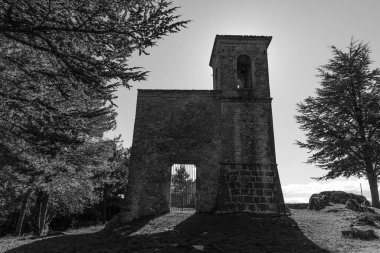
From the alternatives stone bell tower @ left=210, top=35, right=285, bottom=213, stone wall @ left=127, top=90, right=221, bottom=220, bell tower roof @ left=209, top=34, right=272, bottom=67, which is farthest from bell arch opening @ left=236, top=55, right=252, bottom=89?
stone wall @ left=127, top=90, right=221, bottom=220

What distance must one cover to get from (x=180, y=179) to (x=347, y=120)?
12.0 meters

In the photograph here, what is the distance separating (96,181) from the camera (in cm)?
1938

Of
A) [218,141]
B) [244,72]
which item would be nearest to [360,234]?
[218,141]

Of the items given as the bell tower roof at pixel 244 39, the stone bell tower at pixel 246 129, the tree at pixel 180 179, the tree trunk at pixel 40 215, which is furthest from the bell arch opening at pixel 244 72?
the tree trunk at pixel 40 215

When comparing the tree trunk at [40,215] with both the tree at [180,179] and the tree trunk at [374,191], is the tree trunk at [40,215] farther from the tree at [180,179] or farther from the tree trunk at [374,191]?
the tree trunk at [374,191]

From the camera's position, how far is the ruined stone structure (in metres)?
13.9

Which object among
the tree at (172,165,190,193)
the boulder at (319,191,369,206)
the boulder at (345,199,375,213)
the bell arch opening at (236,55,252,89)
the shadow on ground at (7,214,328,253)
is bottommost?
the shadow on ground at (7,214,328,253)

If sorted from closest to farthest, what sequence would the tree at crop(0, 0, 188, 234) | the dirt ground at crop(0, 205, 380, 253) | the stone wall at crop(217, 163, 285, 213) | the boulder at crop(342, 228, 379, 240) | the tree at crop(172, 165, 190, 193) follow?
the tree at crop(0, 0, 188, 234) → the dirt ground at crop(0, 205, 380, 253) → the boulder at crop(342, 228, 379, 240) → the stone wall at crop(217, 163, 285, 213) → the tree at crop(172, 165, 190, 193)

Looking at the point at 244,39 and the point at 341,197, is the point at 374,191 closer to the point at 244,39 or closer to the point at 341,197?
the point at 341,197

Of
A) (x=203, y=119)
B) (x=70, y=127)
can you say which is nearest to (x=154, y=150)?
(x=203, y=119)

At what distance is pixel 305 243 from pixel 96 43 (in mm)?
9046

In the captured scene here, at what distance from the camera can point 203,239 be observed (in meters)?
9.74

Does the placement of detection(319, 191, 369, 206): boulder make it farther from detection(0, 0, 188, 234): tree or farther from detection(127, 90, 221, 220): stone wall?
detection(0, 0, 188, 234): tree

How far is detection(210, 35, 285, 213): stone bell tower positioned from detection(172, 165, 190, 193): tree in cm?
248
